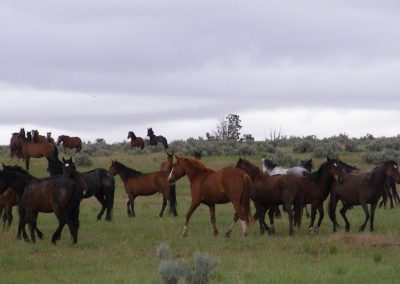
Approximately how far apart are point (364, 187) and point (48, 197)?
25.4 feet

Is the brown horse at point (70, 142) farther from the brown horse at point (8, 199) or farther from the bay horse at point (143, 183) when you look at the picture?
the brown horse at point (8, 199)

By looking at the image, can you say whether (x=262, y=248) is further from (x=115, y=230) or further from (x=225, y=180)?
(x=115, y=230)

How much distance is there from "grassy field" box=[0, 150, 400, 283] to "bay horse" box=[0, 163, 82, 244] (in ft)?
A: 1.59

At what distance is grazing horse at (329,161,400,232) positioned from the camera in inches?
690

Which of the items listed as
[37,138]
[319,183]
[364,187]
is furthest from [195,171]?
[37,138]

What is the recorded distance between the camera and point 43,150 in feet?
112

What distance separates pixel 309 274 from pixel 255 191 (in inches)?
245

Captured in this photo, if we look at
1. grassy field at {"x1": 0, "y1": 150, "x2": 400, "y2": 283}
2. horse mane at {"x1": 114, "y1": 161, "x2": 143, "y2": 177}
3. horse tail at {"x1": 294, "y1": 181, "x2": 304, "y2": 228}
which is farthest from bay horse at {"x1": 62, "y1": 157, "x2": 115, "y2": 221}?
horse tail at {"x1": 294, "y1": 181, "x2": 304, "y2": 228}

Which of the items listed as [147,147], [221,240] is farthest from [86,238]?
[147,147]

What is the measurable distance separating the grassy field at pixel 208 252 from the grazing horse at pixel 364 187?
0.73 metres

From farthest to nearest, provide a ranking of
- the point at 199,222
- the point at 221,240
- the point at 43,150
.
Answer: the point at 43,150, the point at 199,222, the point at 221,240

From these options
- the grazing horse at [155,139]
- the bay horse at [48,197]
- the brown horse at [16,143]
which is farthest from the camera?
the grazing horse at [155,139]

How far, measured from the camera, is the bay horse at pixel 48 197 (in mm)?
15586

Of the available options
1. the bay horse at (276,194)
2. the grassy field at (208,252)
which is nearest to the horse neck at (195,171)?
the bay horse at (276,194)
